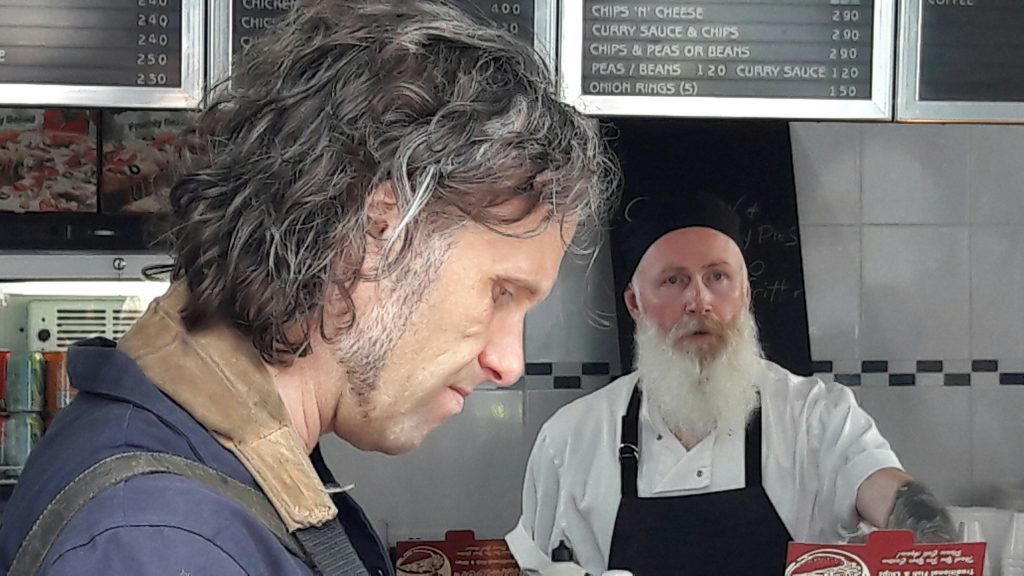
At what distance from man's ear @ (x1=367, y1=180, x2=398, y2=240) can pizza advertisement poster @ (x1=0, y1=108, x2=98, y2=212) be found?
7.39 feet

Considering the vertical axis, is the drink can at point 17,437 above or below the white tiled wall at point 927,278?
below

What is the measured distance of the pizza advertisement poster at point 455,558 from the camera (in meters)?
2.95

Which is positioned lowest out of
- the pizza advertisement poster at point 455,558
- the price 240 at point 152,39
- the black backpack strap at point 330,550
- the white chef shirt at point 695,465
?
the pizza advertisement poster at point 455,558

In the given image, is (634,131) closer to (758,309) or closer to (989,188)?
(758,309)

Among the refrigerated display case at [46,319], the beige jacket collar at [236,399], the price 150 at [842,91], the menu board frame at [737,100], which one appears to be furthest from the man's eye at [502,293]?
the refrigerated display case at [46,319]

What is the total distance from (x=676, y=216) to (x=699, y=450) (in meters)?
0.58

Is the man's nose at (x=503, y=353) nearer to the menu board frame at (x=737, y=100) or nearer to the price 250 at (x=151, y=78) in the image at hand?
the menu board frame at (x=737, y=100)

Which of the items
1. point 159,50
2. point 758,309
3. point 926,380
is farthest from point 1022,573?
point 159,50

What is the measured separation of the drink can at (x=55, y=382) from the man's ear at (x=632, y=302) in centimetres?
143

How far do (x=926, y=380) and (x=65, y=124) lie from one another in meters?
Answer: 2.35

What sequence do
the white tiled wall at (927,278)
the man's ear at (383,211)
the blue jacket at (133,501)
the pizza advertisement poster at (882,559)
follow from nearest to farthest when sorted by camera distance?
the blue jacket at (133,501) → the man's ear at (383,211) → the pizza advertisement poster at (882,559) → the white tiled wall at (927,278)

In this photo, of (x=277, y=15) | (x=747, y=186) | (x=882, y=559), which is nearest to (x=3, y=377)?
(x=277, y=15)

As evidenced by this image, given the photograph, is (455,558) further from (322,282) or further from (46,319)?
(322,282)

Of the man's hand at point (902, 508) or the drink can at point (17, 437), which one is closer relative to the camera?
the man's hand at point (902, 508)
